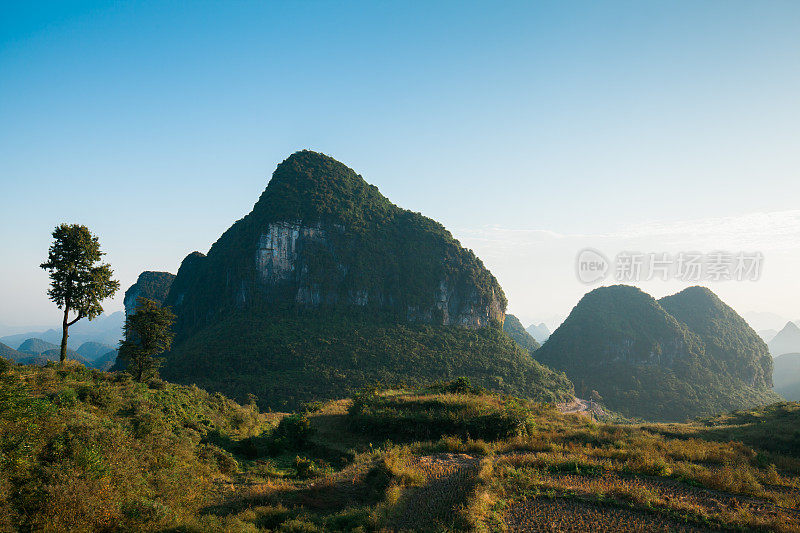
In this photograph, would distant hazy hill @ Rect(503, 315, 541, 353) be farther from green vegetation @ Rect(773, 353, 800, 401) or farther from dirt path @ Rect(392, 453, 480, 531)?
dirt path @ Rect(392, 453, 480, 531)

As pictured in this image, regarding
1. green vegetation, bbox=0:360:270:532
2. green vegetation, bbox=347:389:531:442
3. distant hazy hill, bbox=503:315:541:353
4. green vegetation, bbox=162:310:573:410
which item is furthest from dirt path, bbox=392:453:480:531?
distant hazy hill, bbox=503:315:541:353

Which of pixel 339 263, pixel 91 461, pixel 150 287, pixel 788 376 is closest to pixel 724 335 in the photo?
pixel 788 376

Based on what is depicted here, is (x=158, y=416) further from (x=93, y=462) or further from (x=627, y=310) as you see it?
(x=627, y=310)

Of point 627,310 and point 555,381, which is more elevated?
point 627,310

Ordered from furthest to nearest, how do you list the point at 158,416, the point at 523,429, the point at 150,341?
the point at 150,341
the point at 523,429
the point at 158,416

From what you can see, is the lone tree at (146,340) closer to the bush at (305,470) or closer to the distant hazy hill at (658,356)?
the bush at (305,470)

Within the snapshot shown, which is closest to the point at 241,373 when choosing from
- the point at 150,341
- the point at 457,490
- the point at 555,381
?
the point at 150,341

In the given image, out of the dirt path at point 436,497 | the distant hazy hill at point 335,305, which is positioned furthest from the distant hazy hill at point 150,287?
the dirt path at point 436,497
